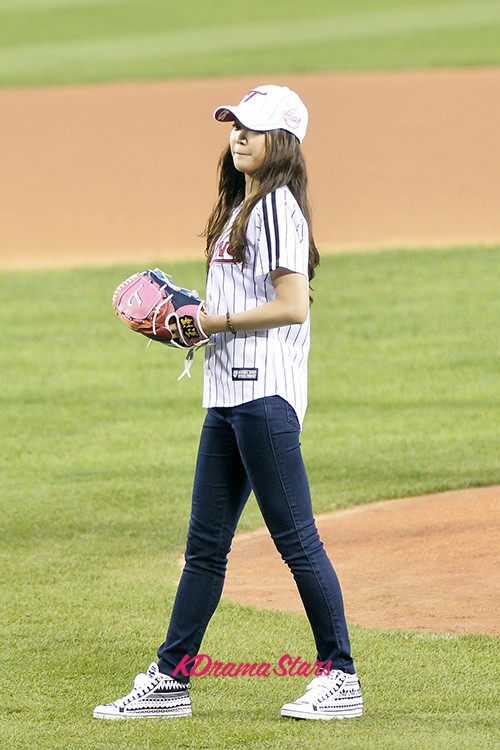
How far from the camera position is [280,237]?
13.6 ft

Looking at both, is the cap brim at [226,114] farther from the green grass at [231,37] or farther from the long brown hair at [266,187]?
the green grass at [231,37]

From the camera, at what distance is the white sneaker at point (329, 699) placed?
426 cm

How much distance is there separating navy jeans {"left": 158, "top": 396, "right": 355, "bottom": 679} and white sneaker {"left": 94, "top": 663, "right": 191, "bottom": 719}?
34mm

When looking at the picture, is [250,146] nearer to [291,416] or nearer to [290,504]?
[291,416]

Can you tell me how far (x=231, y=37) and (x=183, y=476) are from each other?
27.4m

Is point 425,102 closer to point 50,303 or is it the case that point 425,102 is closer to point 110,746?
point 50,303

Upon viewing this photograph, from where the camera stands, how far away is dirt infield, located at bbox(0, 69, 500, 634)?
15992mm

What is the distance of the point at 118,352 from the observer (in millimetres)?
11953

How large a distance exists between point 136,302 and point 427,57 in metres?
25.8

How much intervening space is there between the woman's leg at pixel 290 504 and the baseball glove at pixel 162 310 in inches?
11.3

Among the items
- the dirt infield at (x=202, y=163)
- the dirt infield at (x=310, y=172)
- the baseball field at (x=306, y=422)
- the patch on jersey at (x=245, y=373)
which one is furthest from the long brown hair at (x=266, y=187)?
the dirt infield at (x=202, y=163)

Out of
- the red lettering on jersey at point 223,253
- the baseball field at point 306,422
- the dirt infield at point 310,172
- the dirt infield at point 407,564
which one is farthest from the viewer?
the dirt infield at point 310,172

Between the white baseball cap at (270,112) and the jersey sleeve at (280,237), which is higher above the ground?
the white baseball cap at (270,112)

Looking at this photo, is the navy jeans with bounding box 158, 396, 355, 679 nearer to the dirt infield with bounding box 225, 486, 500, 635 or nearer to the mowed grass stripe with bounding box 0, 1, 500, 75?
the dirt infield with bounding box 225, 486, 500, 635
